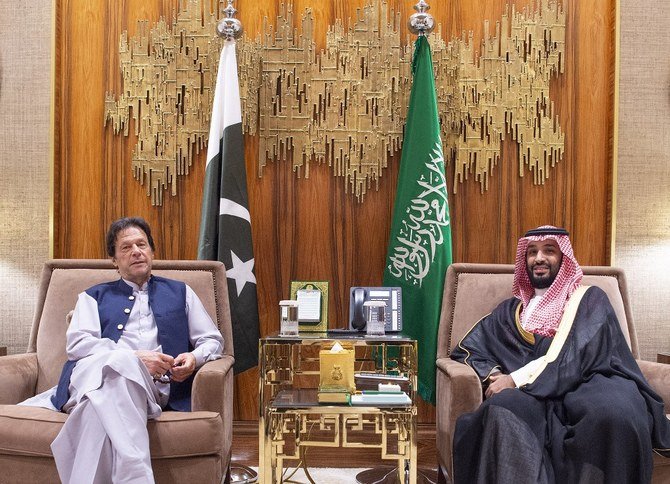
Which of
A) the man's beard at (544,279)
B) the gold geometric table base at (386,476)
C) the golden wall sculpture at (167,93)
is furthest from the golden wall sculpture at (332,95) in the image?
the gold geometric table base at (386,476)

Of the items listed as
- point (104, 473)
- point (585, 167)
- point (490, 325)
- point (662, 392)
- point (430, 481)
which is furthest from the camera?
point (585, 167)

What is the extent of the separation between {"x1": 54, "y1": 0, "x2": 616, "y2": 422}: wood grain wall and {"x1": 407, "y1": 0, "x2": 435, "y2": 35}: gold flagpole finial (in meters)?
0.23

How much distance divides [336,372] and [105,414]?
0.83 metres

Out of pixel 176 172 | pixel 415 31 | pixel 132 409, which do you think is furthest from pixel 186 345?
pixel 415 31

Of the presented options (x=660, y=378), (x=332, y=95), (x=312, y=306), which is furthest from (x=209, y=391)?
(x=332, y=95)

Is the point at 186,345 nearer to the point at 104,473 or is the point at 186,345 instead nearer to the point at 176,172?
the point at 104,473

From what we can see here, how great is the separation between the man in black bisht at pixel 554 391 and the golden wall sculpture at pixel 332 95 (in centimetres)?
98

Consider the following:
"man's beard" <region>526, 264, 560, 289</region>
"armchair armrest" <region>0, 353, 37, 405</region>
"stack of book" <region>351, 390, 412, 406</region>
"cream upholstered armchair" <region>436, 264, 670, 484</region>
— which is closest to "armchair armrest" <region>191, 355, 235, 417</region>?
"stack of book" <region>351, 390, 412, 406</region>

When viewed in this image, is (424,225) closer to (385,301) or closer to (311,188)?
(385,301)

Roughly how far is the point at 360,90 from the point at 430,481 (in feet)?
6.90

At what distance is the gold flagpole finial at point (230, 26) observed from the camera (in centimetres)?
340

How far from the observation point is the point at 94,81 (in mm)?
3641

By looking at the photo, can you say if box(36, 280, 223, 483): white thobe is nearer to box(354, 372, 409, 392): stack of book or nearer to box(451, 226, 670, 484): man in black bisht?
box(354, 372, 409, 392): stack of book

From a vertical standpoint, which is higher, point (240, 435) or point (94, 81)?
point (94, 81)
